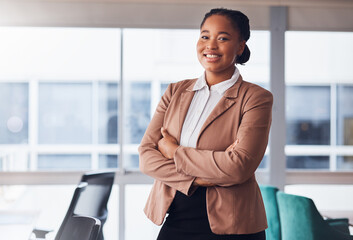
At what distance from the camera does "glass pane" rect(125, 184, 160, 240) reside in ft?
14.8

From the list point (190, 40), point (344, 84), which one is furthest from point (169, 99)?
point (344, 84)

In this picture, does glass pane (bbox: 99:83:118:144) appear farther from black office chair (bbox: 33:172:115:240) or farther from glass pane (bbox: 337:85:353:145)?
glass pane (bbox: 337:85:353:145)

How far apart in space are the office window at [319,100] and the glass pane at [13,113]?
2.88 metres

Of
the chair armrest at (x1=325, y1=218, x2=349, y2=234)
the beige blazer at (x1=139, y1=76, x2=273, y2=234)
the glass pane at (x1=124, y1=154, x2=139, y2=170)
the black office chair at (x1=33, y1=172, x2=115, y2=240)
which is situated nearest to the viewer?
the beige blazer at (x1=139, y1=76, x2=273, y2=234)

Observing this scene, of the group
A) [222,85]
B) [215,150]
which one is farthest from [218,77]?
[215,150]

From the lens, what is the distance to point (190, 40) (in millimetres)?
4570

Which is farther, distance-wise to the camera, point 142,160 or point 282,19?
point 282,19

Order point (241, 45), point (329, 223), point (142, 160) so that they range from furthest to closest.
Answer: point (329, 223) < point (142, 160) < point (241, 45)

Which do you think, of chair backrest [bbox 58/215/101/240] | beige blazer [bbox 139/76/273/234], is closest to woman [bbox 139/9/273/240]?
beige blazer [bbox 139/76/273/234]

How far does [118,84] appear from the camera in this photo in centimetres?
454

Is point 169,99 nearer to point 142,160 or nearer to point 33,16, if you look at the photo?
point 142,160

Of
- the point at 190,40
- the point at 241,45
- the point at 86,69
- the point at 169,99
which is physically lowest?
the point at 169,99

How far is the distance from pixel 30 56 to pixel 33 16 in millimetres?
434

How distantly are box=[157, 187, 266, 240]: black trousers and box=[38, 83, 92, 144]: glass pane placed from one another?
3279 mm
